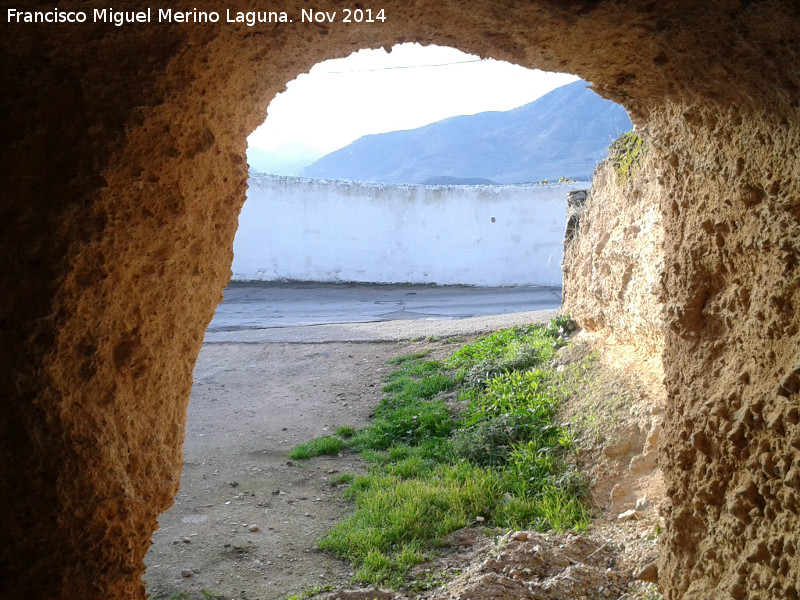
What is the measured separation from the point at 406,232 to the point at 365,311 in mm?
4933

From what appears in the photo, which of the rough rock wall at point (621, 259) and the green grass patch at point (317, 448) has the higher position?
the rough rock wall at point (621, 259)

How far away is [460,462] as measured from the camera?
4672 millimetres

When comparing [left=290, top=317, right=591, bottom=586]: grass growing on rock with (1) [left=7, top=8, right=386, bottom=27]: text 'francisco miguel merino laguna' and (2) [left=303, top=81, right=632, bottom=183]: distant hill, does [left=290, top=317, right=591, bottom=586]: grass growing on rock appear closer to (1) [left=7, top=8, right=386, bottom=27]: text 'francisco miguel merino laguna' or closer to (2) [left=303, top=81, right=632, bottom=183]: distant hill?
(1) [left=7, top=8, right=386, bottom=27]: text 'francisco miguel merino laguna'

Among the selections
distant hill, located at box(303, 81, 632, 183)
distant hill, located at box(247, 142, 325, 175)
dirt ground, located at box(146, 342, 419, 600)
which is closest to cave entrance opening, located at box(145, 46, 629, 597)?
dirt ground, located at box(146, 342, 419, 600)

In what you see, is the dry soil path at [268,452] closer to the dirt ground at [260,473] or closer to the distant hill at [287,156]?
the dirt ground at [260,473]

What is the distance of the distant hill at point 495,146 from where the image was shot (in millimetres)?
44281

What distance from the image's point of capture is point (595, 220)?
5.88 meters

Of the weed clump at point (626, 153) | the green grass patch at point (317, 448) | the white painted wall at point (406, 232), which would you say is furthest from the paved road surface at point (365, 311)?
the green grass patch at point (317, 448)

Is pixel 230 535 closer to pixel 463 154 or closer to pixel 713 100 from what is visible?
pixel 713 100

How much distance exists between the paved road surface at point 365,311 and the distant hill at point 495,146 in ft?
92.3

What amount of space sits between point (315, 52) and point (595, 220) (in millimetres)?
4221

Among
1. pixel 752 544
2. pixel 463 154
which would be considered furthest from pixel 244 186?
pixel 463 154

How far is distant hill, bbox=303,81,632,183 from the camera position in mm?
44281

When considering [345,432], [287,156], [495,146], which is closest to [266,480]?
[345,432]
